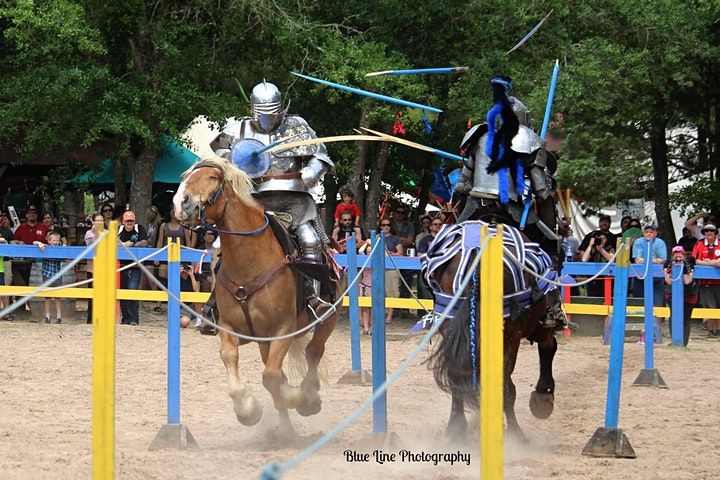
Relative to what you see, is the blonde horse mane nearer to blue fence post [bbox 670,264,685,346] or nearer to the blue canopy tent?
blue fence post [bbox 670,264,685,346]

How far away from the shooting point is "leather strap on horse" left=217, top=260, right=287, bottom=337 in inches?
336

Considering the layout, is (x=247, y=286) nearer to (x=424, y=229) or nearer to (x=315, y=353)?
(x=315, y=353)

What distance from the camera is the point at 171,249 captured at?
857cm

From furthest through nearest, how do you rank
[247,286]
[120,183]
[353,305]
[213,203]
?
[120,183]
[353,305]
[247,286]
[213,203]

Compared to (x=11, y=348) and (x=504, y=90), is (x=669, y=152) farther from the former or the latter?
(x=504, y=90)

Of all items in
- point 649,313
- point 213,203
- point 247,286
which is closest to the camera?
point 213,203

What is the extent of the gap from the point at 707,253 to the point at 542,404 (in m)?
8.00

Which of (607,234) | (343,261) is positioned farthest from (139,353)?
(607,234)

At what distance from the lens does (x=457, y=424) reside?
8.55 metres

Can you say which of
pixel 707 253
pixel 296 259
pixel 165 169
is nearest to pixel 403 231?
pixel 707 253

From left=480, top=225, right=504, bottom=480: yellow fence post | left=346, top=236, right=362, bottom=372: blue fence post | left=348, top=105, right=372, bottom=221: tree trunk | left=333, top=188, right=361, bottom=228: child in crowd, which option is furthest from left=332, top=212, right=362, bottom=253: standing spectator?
left=480, top=225, right=504, bottom=480: yellow fence post

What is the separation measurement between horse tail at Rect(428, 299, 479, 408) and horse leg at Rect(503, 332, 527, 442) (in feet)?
1.36

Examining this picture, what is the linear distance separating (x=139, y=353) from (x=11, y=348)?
156 centimetres

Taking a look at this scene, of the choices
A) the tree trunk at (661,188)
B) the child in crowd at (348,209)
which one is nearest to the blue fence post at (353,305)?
the child in crowd at (348,209)
